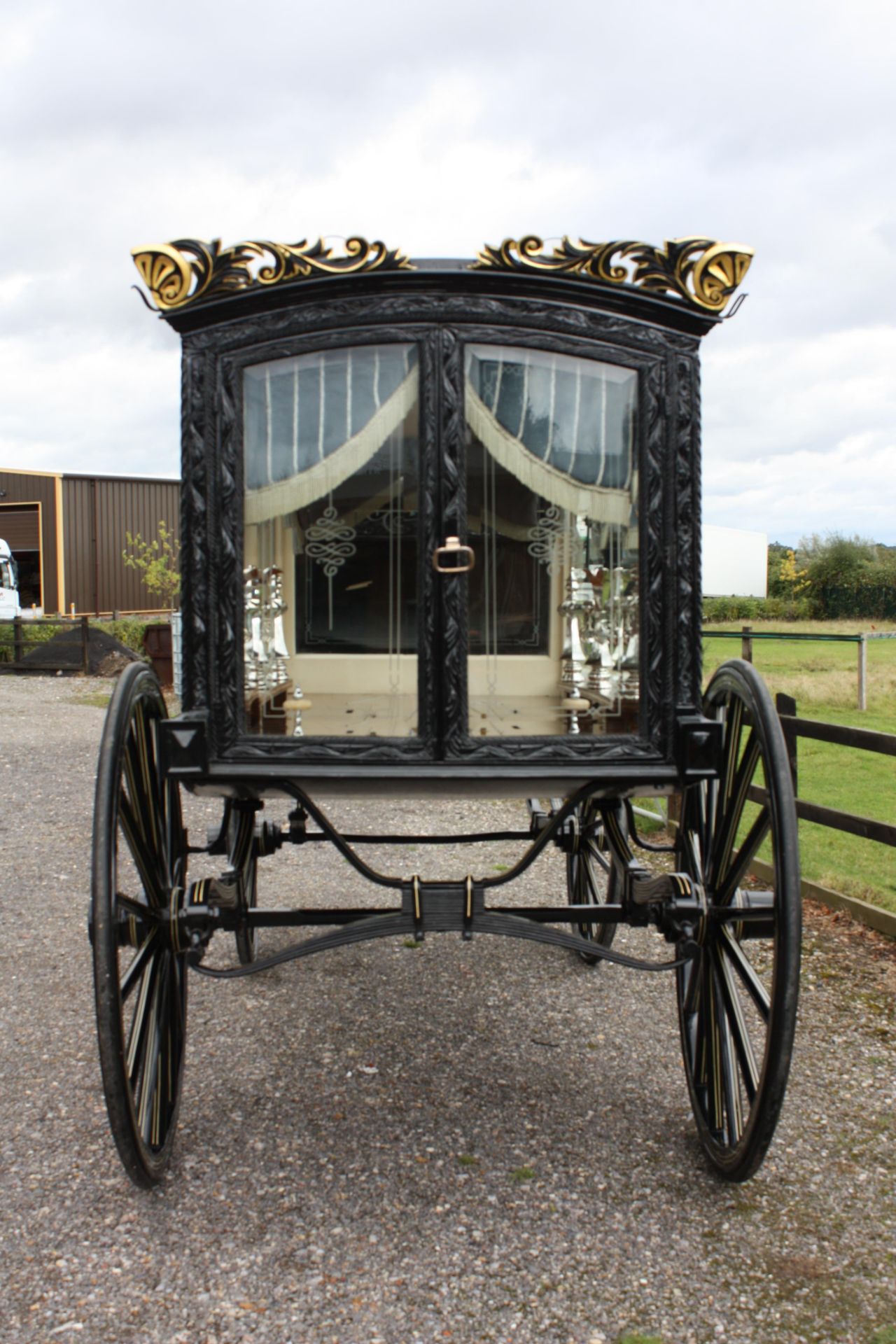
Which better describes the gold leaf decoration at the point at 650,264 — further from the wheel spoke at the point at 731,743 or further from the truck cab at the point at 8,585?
the truck cab at the point at 8,585

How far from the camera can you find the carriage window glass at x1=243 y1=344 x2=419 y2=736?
9.23ft

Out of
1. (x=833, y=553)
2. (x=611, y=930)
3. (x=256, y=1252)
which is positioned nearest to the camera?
(x=256, y=1252)

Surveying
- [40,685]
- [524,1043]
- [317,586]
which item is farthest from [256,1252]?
[40,685]

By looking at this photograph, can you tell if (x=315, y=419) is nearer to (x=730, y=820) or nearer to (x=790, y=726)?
(x=730, y=820)

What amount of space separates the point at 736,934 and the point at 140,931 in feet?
5.20

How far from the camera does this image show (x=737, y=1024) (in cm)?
279

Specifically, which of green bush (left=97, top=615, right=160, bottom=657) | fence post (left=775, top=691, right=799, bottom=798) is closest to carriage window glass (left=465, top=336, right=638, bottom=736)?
fence post (left=775, top=691, right=799, bottom=798)

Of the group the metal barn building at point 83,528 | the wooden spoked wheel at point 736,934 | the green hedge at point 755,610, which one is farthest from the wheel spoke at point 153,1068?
the green hedge at point 755,610

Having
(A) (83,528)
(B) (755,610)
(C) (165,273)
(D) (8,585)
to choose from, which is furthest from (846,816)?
(B) (755,610)

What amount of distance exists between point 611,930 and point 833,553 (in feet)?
118

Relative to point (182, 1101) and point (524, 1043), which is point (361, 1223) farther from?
point (524, 1043)

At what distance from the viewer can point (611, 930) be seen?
4348 millimetres

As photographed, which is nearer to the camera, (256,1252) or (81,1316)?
(81,1316)

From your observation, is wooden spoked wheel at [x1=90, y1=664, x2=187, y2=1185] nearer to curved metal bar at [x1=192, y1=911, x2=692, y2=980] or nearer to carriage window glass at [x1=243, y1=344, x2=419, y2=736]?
curved metal bar at [x1=192, y1=911, x2=692, y2=980]
